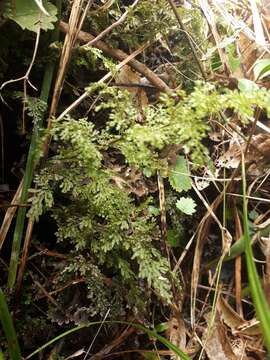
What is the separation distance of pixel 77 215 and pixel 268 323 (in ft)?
1.47

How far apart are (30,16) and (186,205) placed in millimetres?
572

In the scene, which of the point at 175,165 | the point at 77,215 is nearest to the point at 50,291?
the point at 77,215

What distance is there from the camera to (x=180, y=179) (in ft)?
3.43

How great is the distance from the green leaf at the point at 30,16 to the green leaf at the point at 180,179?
449mm

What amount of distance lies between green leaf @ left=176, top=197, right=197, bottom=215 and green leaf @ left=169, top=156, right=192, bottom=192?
33 mm

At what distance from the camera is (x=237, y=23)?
47.1 inches

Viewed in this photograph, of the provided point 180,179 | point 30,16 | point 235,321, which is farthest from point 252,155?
point 30,16

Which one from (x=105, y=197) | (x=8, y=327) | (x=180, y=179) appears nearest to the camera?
(x=8, y=327)

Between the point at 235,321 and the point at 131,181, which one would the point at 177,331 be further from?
the point at 131,181

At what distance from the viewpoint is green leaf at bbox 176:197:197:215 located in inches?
40.7

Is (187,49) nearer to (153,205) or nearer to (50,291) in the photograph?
(153,205)

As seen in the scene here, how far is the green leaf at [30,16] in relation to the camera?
853mm

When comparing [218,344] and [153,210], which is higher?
[153,210]

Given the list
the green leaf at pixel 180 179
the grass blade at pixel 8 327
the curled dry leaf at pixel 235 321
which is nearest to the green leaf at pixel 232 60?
the green leaf at pixel 180 179
